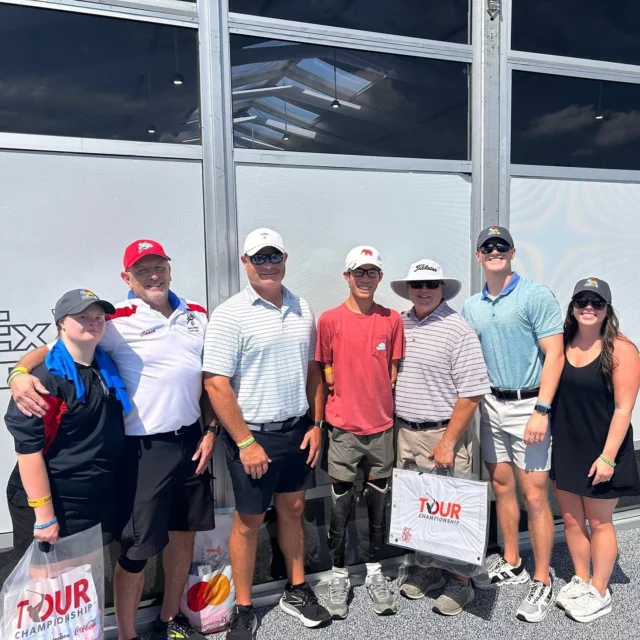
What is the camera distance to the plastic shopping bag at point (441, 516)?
235 cm

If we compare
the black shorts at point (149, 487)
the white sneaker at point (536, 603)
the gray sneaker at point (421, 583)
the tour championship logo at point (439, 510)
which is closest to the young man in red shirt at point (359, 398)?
the gray sneaker at point (421, 583)

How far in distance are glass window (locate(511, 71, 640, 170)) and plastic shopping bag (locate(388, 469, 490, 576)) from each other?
1.94 metres

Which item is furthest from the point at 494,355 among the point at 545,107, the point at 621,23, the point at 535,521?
the point at 621,23

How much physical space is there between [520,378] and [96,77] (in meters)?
2.45

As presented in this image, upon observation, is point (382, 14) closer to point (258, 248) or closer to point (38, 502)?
point (258, 248)

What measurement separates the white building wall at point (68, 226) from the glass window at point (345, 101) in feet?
1.52

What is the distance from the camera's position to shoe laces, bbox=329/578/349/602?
2.54 metres

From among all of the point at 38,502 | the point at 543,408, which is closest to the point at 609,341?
the point at 543,408

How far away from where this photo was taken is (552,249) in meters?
3.18

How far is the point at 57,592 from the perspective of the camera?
1865 mm

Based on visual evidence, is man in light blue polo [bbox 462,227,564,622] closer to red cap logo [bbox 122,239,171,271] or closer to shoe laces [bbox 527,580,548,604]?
shoe laces [bbox 527,580,548,604]

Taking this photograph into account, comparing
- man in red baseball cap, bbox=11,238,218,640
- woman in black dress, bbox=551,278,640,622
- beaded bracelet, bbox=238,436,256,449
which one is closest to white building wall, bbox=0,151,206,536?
man in red baseball cap, bbox=11,238,218,640

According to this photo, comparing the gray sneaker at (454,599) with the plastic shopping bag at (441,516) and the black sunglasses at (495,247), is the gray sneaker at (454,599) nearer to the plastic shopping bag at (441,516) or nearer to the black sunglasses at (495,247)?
the plastic shopping bag at (441,516)

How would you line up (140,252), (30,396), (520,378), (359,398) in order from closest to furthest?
(30,396) < (140,252) < (359,398) < (520,378)
